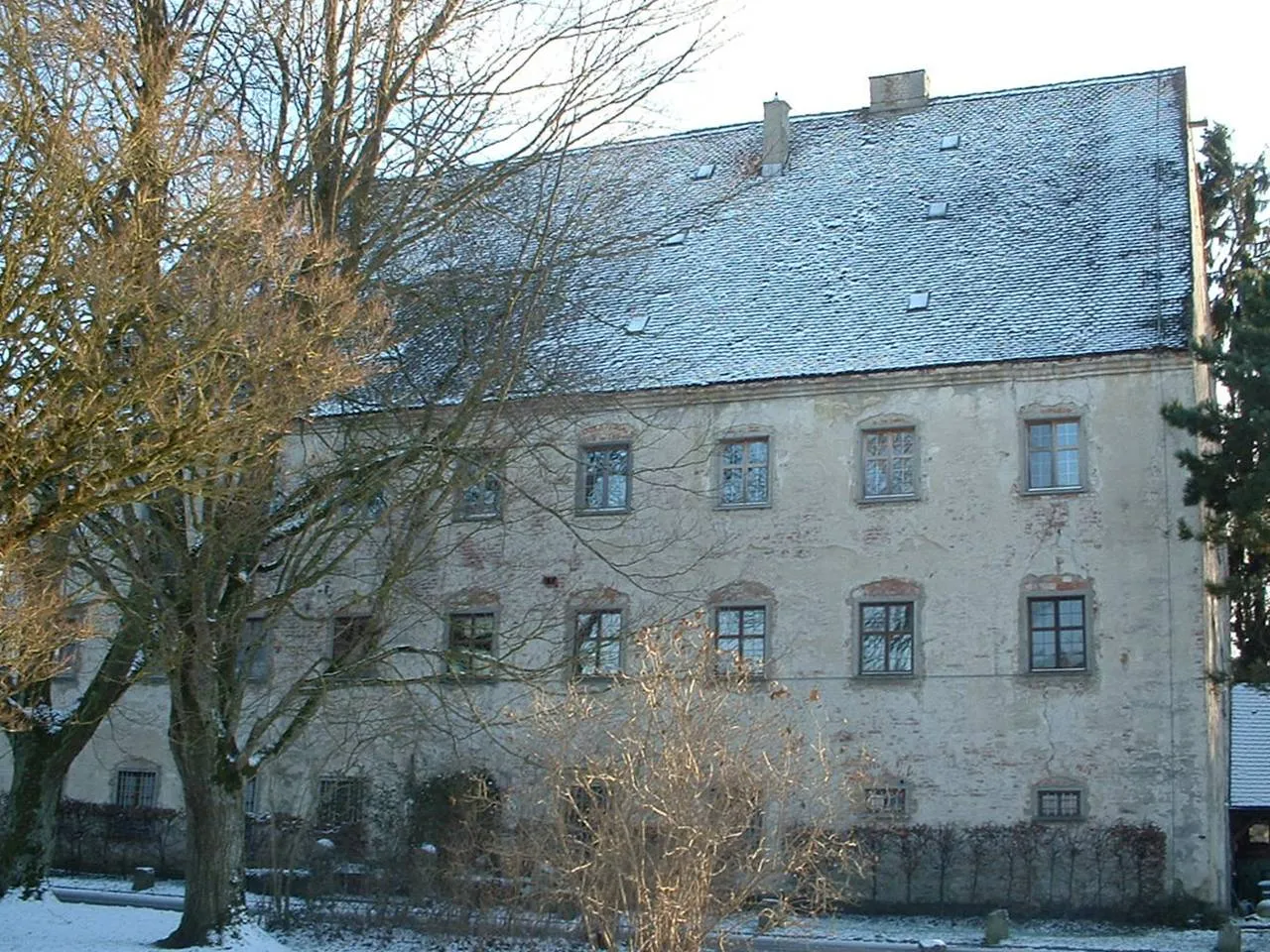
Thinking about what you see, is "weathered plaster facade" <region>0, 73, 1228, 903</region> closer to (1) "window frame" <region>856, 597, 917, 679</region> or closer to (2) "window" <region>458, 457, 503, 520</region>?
(1) "window frame" <region>856, 597, 917, 679</region>

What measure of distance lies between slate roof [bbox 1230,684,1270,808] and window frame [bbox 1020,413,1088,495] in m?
4.72

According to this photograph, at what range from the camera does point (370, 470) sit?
15.8 m

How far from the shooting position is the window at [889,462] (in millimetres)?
23906

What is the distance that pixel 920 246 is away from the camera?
26281mm

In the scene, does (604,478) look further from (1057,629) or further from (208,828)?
(208,828)

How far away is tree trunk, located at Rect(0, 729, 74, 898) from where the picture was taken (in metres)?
17.5

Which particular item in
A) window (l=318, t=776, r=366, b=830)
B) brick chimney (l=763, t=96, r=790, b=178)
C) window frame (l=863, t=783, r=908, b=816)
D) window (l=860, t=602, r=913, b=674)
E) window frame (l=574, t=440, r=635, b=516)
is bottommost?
window (l=318, t=776, r=366, b=830)

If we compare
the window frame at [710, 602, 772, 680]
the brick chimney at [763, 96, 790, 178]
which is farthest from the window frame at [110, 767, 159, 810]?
the brick chimney at [763, 96, 790, 178]

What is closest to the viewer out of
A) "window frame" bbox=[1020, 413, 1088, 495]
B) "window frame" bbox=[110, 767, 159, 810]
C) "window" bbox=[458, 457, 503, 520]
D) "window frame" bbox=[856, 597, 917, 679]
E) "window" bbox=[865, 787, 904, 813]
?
"window" bbox=[458, 457, 503, 520]

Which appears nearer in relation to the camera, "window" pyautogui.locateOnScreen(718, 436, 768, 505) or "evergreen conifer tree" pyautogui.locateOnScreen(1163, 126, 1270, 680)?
"evergreen conifer tree" pyautogui.locateOnScreen(1163, 126, 1270, 680)

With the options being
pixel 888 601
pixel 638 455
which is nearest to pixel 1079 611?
pixel 888 601

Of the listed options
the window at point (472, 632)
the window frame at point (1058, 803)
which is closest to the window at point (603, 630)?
the window at point (472, 632)

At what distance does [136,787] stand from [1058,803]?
51.1ft

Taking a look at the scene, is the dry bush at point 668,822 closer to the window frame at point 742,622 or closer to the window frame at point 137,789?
the window frame at point 742,622
